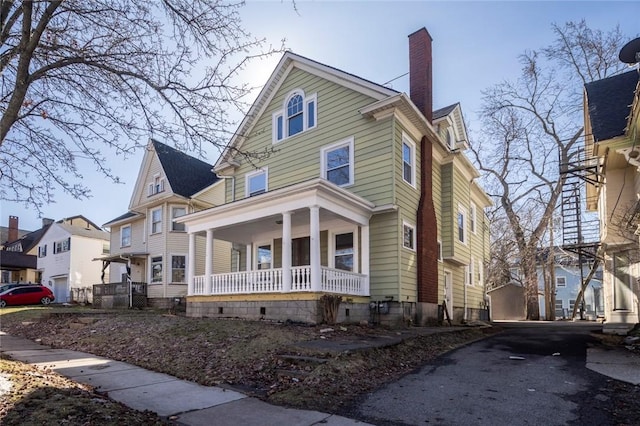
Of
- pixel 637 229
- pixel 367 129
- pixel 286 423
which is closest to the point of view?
pixel 286 423

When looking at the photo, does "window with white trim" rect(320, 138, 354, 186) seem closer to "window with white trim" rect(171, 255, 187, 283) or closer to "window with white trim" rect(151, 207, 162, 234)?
"window with white trim" rect(171, 255, 187, 283)

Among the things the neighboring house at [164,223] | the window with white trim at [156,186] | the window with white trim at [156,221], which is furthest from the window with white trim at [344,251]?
the window with white trim at [156,186]

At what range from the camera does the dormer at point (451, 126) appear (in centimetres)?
1664

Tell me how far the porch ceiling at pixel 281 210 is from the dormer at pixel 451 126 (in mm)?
5609

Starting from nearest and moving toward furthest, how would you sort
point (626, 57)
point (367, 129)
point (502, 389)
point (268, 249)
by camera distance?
point (502, 389) < point (626, 57) < point (367, 129) < point (268, 249)

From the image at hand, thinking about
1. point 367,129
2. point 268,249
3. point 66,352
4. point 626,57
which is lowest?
point 66,352

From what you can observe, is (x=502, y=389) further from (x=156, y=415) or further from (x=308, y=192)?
(x=308, y=192)

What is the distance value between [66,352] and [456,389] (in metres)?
8.27

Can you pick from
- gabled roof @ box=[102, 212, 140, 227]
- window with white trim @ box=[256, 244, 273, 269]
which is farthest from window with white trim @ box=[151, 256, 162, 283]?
window with white trim @ box=[256, 244, 273, 269]

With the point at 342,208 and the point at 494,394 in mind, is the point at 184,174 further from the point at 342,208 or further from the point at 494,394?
the point at 494,394

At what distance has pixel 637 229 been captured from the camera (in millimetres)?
10945

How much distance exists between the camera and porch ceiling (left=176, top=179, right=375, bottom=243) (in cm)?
1162

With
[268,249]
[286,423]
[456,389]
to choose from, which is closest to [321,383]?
[286,423]

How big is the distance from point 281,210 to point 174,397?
696 centimetres
